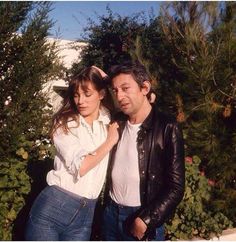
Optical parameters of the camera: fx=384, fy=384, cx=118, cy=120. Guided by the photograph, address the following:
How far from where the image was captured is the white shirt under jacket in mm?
2178

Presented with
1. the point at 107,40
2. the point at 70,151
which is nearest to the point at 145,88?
the point at 70,151

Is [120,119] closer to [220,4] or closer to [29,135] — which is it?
[29,135]

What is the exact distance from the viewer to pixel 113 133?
7.87 feet

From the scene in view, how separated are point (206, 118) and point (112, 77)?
2635 mm

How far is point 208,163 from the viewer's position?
480 centimetres

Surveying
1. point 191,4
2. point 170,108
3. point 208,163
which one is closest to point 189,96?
point 170,108

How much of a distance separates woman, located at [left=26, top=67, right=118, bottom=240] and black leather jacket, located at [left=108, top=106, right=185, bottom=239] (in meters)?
0.23

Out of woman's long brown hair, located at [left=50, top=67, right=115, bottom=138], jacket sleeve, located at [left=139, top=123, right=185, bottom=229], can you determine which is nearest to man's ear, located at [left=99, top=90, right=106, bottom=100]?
woman's long brown hair, located at [left=50, top=67, right=115, bottom=138]

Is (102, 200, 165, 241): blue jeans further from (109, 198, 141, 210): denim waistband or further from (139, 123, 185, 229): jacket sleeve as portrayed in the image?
(139, 123, 185, 229): jacket sleeve

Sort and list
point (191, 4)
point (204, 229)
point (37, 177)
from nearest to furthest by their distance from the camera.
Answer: point (37, 177), point (204, 229), point (191, 4)

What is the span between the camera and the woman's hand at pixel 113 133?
2.36m

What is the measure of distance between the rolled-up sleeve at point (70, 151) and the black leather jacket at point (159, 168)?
35 cm

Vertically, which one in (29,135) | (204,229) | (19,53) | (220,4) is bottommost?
(204,229)

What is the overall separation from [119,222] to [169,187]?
40 cm
